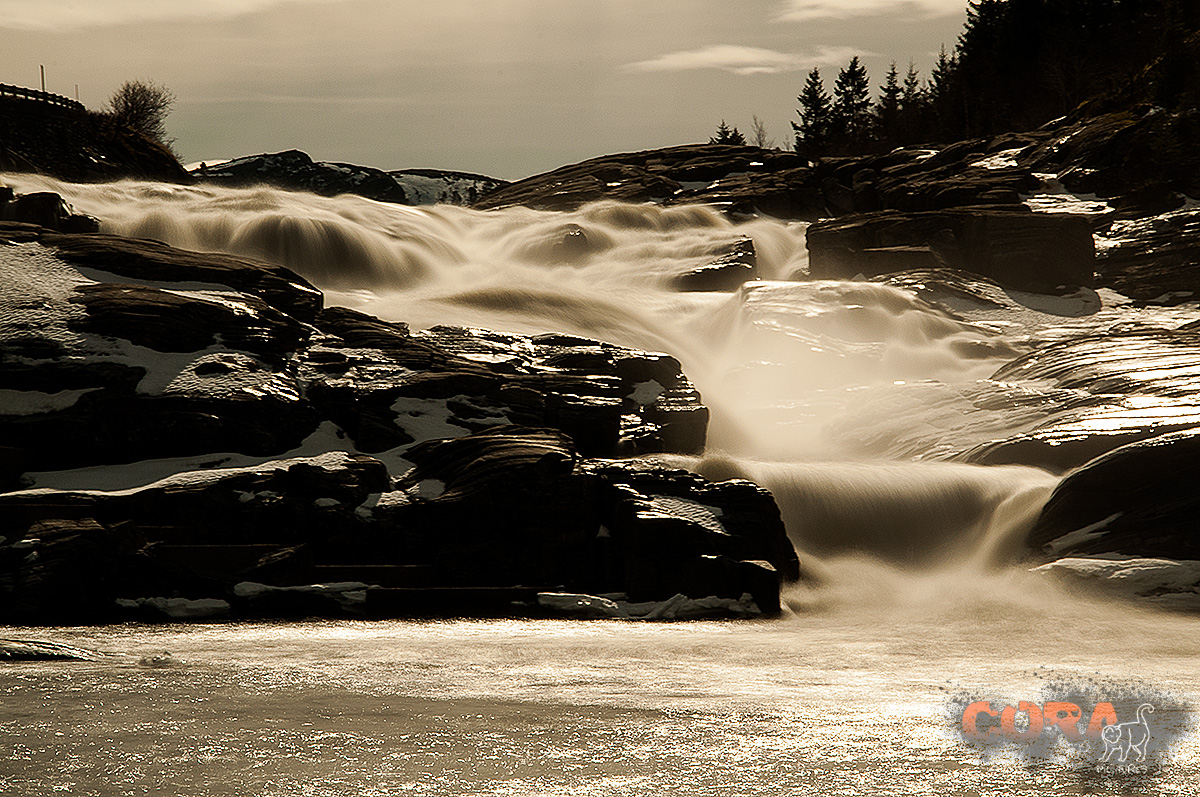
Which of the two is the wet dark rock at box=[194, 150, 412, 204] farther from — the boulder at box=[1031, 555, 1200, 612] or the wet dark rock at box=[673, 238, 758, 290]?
the boulder at box=[1031, 555, 1200, 612]

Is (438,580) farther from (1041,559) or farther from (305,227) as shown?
(305,227)

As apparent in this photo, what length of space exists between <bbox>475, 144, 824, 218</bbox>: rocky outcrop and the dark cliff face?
13.7 m

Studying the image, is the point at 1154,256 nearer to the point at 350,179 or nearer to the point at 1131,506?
the point at 1131,506

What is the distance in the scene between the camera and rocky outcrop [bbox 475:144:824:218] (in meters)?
39.2

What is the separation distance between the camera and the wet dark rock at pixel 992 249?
93.7ft

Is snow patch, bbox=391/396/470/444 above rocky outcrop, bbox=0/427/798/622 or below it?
above

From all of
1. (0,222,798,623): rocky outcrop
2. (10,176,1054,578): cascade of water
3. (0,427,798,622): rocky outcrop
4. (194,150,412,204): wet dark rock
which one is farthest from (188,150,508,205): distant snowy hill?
(0,427,798,622): rocky outcrop

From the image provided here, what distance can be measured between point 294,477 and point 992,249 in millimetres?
22692

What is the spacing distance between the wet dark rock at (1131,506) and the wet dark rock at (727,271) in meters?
16.7

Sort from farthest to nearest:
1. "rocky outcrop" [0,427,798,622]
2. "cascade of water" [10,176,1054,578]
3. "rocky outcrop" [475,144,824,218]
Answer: "rocky outcrop" [475,144,824,218], "cascade of water" [10,176,1054,578], "rocky outcrop" [0,427,798,622]

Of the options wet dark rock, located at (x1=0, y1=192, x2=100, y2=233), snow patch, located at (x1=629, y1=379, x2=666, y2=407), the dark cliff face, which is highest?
the dark cliff face

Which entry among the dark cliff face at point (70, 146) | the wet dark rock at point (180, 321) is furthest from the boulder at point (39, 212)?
the dark cliff face at point (70, 146)

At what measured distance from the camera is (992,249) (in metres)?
28.7

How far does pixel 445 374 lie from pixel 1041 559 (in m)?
7.91
